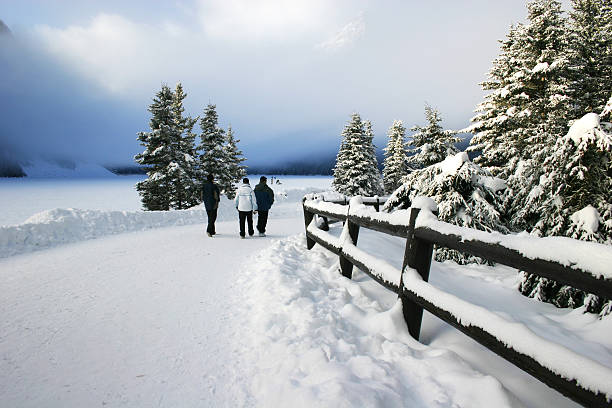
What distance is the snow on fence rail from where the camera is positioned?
1543 mm

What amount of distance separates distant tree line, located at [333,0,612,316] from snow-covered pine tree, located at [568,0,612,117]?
0.06 m

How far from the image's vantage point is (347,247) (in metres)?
4.54

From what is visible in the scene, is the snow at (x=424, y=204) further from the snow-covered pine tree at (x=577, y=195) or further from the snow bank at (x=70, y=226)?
the snow bank at (x=70, y=226)

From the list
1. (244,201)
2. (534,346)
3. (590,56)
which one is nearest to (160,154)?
(244,201)

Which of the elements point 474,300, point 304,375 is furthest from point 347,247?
point 304,375

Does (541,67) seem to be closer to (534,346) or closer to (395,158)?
(534,346)

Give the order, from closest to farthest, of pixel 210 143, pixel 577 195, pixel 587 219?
pixel 587 219, pixel 577 195, pixel 210 143

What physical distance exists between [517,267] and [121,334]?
3.97 m

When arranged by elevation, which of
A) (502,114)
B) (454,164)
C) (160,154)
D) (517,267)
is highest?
(502,114)

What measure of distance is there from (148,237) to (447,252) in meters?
9.28

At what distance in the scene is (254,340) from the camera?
309cm

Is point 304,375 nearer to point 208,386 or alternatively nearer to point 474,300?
point 208,386

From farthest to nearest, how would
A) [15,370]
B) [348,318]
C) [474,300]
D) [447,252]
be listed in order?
1. [447,252]
2. [474,300]
3. [348,318]
4. [15,370]

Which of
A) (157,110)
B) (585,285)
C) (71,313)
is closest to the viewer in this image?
(585,285)
